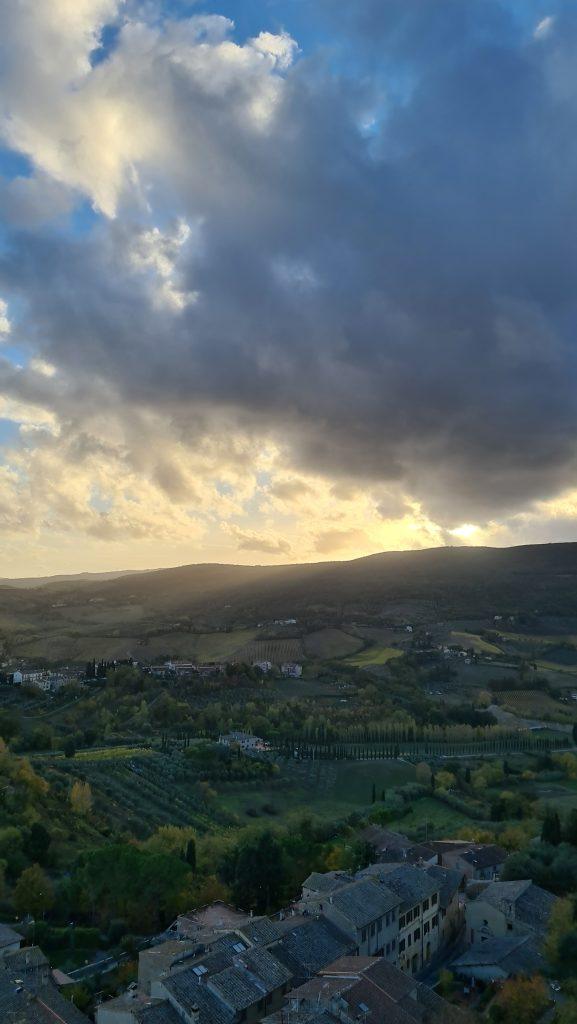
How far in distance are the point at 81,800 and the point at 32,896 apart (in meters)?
20.0

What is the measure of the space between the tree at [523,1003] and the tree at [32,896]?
26.0 meters

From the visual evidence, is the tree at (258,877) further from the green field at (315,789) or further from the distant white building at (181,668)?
the distant white building at (181,668)

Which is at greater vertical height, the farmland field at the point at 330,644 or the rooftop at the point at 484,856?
the farmland field at the point at 330,644

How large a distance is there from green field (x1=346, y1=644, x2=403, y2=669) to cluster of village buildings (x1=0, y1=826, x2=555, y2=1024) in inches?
4080

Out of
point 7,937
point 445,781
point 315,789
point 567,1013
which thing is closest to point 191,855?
point 7,937

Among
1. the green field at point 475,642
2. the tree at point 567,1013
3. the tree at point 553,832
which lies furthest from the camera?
the green field at point 475,642

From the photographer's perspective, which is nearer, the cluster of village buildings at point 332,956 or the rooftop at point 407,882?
the cluster of village buildings at point 332,956

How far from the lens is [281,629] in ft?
628

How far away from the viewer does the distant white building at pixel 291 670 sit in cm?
14400

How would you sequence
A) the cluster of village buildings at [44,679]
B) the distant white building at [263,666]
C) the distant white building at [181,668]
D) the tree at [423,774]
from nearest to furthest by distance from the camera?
the tree at [423,774], the cluster of village buildings at [44,679], the distant white building at [181,668], the distant white building at [263,666]

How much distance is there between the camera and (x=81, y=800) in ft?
207

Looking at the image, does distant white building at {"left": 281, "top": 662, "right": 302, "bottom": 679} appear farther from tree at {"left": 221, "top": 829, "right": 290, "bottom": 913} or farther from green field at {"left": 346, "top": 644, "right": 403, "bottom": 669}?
tree at {"left": 221, "top": 829, "right": 290, "bottom": 913}

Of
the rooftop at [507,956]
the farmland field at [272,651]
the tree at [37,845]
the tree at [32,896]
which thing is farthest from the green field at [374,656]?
the rooftop at [507,956]

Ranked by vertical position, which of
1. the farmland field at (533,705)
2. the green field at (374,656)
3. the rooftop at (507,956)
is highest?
the green field at (374,656)
